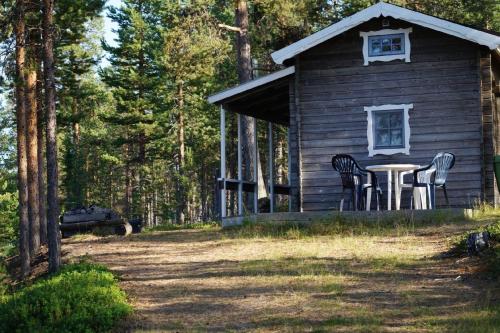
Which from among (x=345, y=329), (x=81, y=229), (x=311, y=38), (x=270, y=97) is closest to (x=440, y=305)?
(x=345, y=329)

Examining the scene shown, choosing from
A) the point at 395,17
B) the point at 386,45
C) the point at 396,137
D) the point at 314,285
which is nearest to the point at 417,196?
the point at 396,137

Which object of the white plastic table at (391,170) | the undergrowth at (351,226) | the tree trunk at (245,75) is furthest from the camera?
the tree trunk at (245,75)

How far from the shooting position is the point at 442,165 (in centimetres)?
1598

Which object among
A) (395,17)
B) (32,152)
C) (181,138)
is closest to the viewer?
(395,17)

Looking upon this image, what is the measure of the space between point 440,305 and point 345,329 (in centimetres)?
142

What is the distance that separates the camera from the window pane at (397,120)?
1709 centimetres

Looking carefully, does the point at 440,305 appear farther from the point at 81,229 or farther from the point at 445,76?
the point at 81,229

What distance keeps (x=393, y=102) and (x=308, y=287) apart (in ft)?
29.0

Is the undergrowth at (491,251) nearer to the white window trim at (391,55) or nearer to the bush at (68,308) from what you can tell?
the bush at (68,308)

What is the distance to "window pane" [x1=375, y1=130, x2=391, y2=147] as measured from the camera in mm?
17094

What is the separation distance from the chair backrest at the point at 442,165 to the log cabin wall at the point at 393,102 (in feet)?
2.10

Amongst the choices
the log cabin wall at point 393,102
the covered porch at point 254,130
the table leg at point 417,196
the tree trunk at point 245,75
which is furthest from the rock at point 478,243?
the tree trunk at point 245,75

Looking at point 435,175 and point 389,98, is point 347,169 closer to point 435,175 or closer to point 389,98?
point 435,175

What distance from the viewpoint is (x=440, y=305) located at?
8.02 meters
